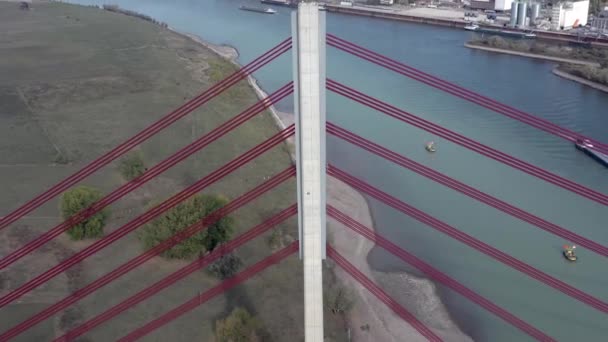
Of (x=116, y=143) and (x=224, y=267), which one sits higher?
(x=116, y=143)

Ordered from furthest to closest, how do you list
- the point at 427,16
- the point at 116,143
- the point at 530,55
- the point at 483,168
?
the point at 427,16, the point at 530,55, the point at 116,143, the point at 483,168

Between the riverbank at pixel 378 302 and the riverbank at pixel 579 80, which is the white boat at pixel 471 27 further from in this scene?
the riverbank at pixel 378 302

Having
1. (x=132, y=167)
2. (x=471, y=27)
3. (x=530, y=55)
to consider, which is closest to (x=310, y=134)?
(x=132, y=167)

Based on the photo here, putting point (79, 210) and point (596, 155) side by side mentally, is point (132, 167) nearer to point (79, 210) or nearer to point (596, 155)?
point (79, 210)

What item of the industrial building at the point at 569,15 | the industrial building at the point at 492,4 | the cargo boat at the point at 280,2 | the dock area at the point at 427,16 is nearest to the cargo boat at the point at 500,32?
the dock area at the point at 427,16

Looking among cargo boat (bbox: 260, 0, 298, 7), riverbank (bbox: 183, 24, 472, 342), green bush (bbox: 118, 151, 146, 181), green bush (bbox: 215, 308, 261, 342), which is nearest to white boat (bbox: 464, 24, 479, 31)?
cargo boat (bbox: 260, 0, 298, 7)

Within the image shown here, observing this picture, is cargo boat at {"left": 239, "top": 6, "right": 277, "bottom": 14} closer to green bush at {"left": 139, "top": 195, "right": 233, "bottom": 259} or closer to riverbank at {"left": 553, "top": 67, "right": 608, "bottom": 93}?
riverbank at {"left": 553, "top": 67, "right": 608, "bottom": 93}
